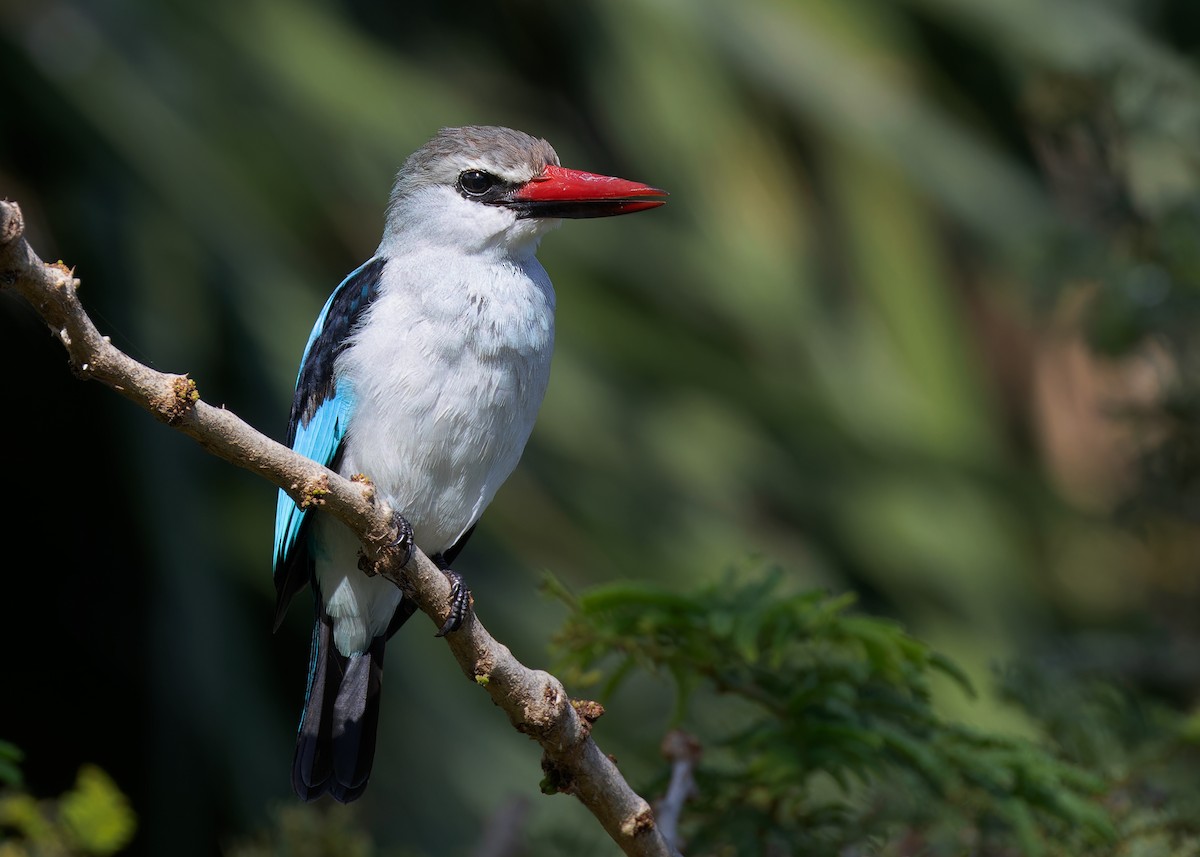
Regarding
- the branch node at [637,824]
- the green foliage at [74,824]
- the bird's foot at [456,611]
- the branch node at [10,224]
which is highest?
the bird's foot at [456,611]

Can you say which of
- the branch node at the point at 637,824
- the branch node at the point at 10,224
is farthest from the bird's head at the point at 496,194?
the branch node at the point at 10,224

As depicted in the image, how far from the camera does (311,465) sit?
1803 mm

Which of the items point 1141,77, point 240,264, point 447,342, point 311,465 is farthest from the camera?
point 240,264

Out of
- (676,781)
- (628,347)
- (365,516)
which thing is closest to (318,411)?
(365,516)

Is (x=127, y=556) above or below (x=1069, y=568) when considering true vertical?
below

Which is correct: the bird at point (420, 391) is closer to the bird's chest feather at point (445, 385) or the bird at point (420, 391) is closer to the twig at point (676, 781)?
the bird's chest feather at point (445, 385)

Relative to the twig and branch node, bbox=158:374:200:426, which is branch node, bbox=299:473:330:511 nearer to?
branch node, bbox=158:374:200:426

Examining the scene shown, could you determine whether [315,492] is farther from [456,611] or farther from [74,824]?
[74,824]

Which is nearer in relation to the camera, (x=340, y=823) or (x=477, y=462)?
(x=340, y=823)

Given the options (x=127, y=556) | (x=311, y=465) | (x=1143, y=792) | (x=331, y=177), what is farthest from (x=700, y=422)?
(x=311, y=465)

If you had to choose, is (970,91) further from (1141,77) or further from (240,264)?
(240,264)

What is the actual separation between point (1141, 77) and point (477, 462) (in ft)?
7.21

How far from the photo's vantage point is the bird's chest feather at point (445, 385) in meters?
2.58

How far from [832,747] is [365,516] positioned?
2.72 ft
